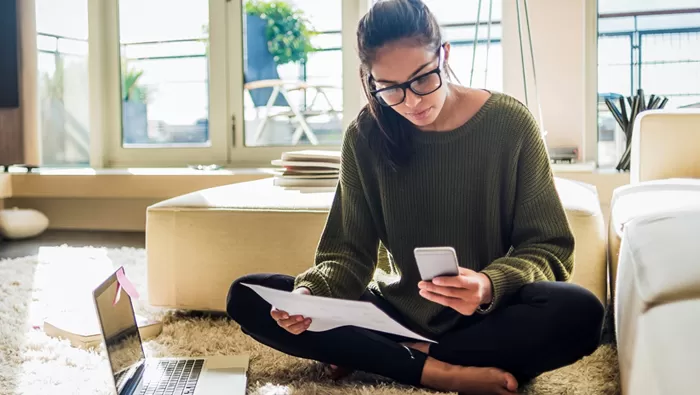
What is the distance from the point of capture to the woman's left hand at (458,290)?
3.28 ft

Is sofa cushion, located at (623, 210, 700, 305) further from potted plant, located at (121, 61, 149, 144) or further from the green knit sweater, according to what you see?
potted plant, located at (121, 61, 149, 144)

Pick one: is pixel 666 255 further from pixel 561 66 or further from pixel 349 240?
pixel 561 66

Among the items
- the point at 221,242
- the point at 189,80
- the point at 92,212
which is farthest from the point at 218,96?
the point at 221,242

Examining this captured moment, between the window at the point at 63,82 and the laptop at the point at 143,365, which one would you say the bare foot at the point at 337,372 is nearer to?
the laptop at the point at 143,365

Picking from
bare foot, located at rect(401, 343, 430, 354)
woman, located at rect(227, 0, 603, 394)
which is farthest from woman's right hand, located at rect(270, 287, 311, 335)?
bare foot, located at rect(401, 343, 430, 354)

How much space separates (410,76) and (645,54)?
7.95 feet

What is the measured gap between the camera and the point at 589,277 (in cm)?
156

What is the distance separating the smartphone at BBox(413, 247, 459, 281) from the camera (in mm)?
941

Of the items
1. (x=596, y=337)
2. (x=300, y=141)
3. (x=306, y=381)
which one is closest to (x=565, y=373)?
(x=596, y=337)

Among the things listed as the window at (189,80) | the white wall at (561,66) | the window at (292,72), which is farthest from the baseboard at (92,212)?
the white wall at (561,66)

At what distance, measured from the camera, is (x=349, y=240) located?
1336mm

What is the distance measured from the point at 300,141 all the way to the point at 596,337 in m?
2.67

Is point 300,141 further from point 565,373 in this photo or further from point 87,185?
Answer: point 565,373

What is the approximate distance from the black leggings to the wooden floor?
199 centimetres
